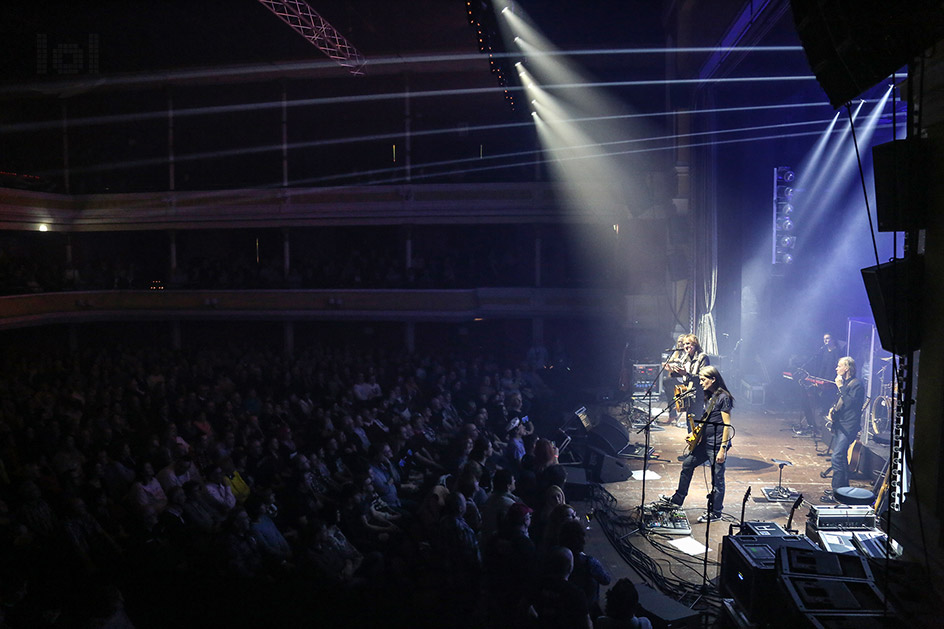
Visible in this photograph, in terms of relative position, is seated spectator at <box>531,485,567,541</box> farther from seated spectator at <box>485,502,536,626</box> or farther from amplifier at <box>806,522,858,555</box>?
amplifier at <box>806,522,858,555</box>

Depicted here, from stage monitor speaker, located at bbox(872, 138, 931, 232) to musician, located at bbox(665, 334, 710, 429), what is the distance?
16.5 feet

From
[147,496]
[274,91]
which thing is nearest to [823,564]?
[147,496]

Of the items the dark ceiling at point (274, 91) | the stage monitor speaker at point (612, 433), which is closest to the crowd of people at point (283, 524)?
the stage monitor speaker at point (612, 433)

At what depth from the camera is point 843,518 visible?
18.2 ft

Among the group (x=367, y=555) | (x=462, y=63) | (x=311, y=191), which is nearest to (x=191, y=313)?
(x=311, y=191)

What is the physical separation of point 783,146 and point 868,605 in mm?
10425

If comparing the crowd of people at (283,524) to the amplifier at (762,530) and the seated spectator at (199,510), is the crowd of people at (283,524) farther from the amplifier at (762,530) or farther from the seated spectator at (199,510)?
the amplifier at (762,530)

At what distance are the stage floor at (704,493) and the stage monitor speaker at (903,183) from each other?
100 inches

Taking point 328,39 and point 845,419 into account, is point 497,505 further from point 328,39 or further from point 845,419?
point 328,39

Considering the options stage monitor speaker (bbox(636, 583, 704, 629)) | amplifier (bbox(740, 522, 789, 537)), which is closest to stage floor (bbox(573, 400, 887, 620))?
amplifier (bbox(740, 522, 789, 537))

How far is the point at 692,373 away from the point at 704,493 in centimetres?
206

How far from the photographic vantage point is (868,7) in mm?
3174

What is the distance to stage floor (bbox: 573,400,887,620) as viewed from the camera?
234 inches

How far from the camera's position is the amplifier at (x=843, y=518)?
18.1 feet
